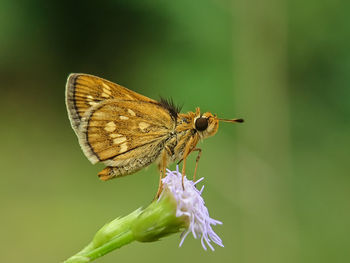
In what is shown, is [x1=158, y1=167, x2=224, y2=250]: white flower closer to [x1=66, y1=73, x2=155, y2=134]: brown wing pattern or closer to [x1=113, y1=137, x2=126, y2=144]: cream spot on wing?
[x1=113, y1=137, x2=126, y2=144]: cream spot on wing

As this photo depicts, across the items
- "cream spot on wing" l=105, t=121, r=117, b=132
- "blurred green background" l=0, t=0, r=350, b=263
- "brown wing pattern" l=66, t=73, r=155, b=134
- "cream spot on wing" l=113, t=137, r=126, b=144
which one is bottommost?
"blurred green background" l=0, t=0, r=350, b=263

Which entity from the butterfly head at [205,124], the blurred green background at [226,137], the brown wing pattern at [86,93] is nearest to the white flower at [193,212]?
the butterfly head at [205,124]

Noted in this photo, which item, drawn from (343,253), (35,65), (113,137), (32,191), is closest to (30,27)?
(35,65)

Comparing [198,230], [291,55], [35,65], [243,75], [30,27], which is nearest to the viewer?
[198,230]

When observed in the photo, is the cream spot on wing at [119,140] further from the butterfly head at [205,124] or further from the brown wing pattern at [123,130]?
the butterfly head at [205,124]

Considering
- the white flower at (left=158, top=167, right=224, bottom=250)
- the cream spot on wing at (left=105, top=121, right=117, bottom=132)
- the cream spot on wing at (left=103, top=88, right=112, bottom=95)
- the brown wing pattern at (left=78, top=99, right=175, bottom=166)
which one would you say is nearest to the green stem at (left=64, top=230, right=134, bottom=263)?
the white flower at (left=158, top=167, right=224, bottom=250)

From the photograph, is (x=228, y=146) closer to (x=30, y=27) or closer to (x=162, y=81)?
(x=162, y=81)

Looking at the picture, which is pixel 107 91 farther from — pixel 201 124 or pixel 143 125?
pixel 201 124
